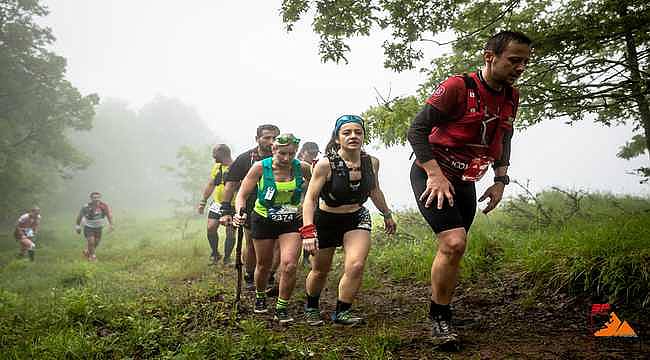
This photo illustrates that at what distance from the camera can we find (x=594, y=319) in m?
4.32

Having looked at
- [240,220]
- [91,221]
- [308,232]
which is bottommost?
[308,232]

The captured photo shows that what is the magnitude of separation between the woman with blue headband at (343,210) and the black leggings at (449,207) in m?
1.04

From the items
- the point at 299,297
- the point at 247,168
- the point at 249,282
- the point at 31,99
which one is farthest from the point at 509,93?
the point at 31,99

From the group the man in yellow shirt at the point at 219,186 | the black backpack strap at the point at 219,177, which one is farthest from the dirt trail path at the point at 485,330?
the black backpack strap at the point at 219,177

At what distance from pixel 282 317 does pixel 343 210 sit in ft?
4.85

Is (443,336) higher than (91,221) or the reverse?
the reverse

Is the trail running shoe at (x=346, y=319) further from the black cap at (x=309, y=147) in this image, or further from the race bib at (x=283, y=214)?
the black cap at (x=309, y=147)

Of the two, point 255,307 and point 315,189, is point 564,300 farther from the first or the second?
point 255,307

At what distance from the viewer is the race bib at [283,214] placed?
569 cm

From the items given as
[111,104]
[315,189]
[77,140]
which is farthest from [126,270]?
[111,104]

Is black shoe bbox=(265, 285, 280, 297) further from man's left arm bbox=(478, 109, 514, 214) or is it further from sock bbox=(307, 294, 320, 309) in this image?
man's left arm bbox=(478, 109, 514, 214)

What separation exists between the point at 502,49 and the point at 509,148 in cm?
108

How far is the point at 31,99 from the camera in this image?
24719mm
